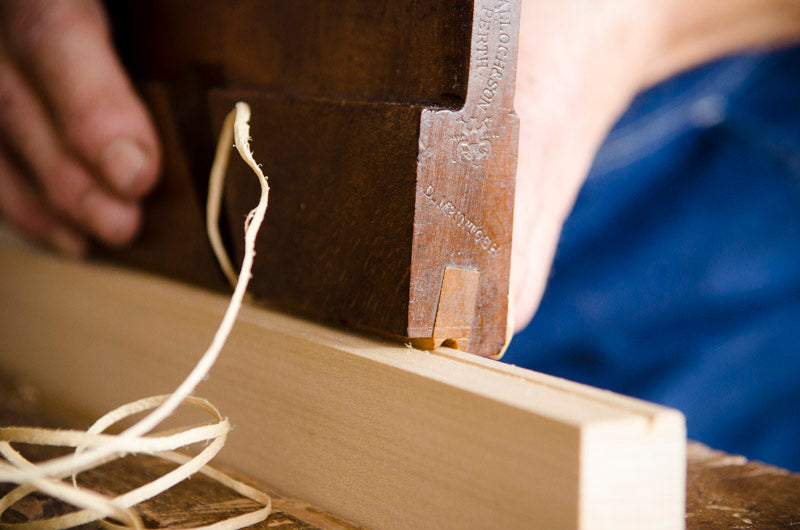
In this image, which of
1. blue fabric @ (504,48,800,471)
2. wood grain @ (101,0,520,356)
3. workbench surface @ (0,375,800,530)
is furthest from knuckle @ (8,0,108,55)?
blue fabric @ (504,48,800,471)

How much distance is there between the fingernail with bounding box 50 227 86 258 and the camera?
3.09 ft

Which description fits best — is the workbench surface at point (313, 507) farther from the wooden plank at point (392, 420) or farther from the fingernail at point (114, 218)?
the fingernail at point (114, 218)

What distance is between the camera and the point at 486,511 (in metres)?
0.46

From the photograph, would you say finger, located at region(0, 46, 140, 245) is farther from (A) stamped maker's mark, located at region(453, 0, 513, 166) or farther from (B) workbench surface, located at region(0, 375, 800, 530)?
(A) stamped maker's mark, located at region(453, 0, 513, 166)

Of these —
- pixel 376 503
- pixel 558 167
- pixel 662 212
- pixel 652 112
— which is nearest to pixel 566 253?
pixel 662 212

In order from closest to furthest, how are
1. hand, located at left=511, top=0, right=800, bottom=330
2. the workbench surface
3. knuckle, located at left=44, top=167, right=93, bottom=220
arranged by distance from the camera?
the workbench surface < hand, located at left=511, top=0, right=800, bottom=330 < knuckle, located at left=44, top=167, right=93, bottom=220

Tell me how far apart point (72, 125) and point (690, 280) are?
0.98 m

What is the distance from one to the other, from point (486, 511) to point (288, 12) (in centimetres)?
45

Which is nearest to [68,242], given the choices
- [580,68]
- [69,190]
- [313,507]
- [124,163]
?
[69,190]

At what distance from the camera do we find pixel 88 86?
829mm

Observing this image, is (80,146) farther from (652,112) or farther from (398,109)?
(652,112)

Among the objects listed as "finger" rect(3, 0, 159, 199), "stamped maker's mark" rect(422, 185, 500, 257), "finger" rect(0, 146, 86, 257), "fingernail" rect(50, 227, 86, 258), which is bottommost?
"stamped maker's mark" rect(422, 185, 500, 257)

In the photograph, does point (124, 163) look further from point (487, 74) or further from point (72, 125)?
point (487, 74)

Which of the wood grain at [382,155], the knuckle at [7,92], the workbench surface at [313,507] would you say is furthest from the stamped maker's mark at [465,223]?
the knuckle at [7,92]
